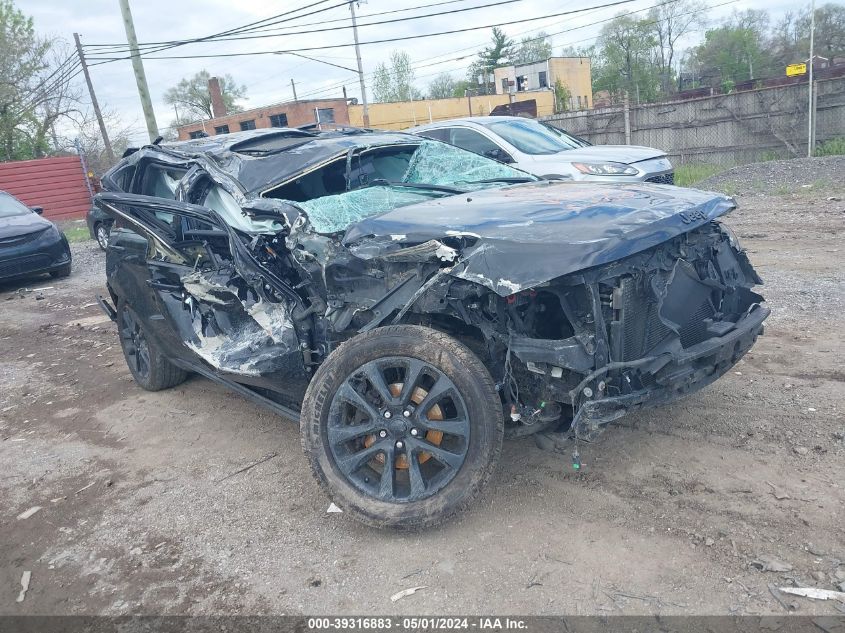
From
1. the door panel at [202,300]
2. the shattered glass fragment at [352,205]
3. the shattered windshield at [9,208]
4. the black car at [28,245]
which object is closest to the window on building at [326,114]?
the shattered windshield at [9,208]

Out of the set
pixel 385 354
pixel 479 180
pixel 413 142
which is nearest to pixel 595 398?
pixel 385 354

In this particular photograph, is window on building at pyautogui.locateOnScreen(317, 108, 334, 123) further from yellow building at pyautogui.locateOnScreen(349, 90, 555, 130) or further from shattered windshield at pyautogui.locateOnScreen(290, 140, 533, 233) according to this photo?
shattered windshield at pyautogui.locateOnScreen(290, 140, 533, 233)

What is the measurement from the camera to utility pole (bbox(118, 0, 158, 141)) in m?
15.8

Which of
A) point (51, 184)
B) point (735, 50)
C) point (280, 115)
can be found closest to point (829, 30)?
point (735, 50)

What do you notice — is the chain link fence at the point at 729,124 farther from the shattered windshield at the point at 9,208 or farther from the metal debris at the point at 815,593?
the metal debris at the point at 815,593

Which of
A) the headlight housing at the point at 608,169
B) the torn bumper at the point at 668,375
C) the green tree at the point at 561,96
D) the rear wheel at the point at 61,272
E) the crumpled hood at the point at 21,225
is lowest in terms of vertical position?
the rear wheel at the point at 61,272

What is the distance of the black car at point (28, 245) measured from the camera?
10.0m

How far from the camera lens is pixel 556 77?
4719 cm

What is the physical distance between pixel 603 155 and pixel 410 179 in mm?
5075

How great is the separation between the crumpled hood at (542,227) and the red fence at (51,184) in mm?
21158

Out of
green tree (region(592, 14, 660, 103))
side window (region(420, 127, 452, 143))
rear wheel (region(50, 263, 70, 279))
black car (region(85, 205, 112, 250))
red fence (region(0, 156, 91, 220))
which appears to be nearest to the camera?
side window (region(420, 127, 452, 143))

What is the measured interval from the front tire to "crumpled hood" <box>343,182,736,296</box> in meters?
0.43

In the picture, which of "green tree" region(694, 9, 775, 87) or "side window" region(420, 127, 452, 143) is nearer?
"side window" region(420, 127, 452, 143)

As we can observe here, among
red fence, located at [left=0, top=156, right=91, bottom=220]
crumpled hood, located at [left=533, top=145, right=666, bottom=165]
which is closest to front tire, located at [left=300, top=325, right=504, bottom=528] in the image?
crumpled hood, located at [left=533, top=145, right=666, bottom=165]
